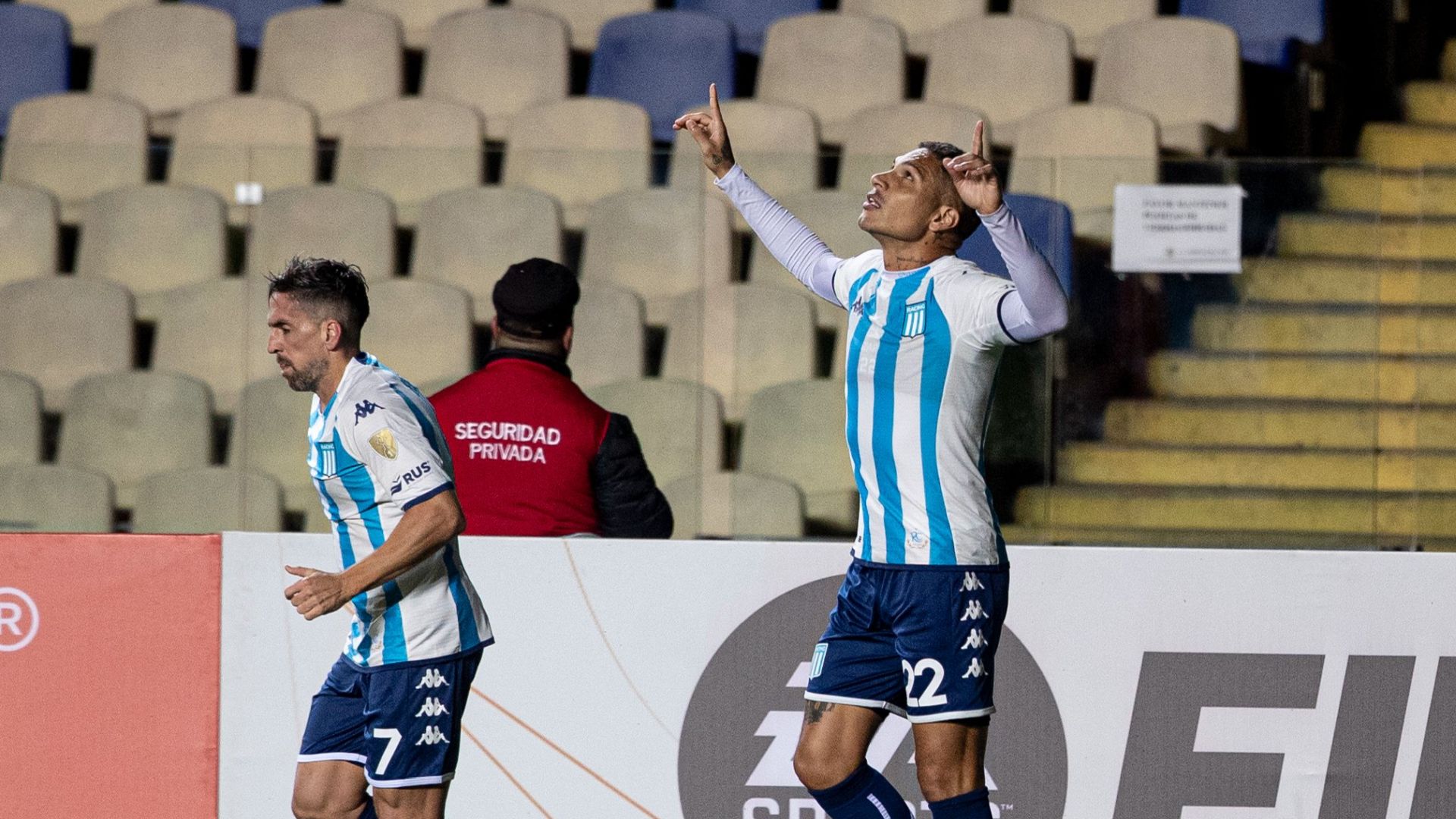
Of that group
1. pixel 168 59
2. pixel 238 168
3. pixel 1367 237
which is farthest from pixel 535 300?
pixel 168 59

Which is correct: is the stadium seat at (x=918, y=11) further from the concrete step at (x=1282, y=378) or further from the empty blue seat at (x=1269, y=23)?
the concrete step at (x=1282, y=378)

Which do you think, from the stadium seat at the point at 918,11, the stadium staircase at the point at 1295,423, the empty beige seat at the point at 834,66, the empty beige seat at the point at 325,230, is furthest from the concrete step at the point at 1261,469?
the stadium seat at the point at 918,11

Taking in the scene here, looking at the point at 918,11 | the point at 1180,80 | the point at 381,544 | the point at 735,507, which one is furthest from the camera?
the point at 918,11

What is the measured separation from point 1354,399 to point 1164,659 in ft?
4.46

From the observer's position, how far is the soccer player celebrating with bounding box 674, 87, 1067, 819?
387 cm

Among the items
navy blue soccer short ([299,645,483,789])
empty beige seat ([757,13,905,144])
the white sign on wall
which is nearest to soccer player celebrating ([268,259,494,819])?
navy blue soccer short ([299,645,483,789])

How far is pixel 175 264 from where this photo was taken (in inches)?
236

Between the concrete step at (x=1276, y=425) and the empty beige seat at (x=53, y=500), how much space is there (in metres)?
3.38

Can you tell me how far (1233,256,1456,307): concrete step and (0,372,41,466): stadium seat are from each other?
4.07m

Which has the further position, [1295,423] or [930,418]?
[1295,423]

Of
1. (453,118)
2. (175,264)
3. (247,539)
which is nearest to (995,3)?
(453,118)

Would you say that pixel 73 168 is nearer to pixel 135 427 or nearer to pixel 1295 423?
pixel 135 427

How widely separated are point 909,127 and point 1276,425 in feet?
7.55

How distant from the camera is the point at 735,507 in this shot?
17.9ft
